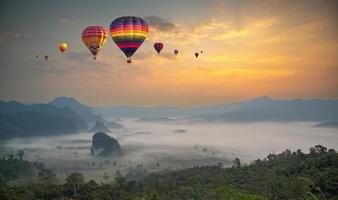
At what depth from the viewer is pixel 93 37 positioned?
5141 cm

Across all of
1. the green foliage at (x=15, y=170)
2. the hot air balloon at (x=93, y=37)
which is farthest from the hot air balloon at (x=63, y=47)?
the green foliage at (x=15, y=170)

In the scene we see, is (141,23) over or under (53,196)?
over

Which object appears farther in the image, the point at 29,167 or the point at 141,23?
the point at 29,167

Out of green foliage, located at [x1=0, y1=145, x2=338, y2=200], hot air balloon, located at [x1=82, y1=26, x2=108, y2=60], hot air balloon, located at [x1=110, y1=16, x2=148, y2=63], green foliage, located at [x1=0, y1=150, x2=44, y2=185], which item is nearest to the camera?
green foliage, located at [x1=0, y1=145, x2=338, y2=200]

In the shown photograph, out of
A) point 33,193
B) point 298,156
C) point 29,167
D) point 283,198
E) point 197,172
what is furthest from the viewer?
point 29,167

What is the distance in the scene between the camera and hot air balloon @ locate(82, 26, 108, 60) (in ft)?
169

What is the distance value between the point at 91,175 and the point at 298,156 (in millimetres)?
99090

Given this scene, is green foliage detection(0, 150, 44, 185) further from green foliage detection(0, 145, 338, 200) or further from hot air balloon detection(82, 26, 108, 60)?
hot air balloon detection(82, 26, 108, 60)

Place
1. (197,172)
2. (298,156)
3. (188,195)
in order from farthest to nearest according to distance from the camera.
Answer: (197,172) < (298,156) < (188,195)

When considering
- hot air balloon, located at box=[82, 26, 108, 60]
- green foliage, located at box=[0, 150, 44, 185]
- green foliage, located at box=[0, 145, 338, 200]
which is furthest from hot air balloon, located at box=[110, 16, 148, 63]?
green foliage, located at box=[0, 150, 44, 185]

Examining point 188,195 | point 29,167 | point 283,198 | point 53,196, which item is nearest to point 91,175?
point 29,167

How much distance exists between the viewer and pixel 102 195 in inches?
2231

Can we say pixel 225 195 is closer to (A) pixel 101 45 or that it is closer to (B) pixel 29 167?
(A) pixel 101 45

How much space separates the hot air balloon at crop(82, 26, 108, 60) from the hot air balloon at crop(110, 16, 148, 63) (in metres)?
5.52
